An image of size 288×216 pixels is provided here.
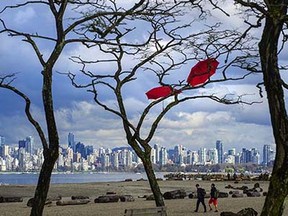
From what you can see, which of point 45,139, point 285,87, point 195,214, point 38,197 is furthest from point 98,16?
point 195,214

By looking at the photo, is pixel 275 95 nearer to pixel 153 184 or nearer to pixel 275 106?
pixel 275 106

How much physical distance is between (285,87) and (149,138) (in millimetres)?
6628

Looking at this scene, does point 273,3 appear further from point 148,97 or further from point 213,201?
point 213,201

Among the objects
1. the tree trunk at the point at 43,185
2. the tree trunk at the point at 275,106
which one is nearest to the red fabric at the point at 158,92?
the tree trunk at the point at 43,185

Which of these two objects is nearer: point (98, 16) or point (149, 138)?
point (98, 16)

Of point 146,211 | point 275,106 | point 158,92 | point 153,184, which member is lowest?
point 146,211

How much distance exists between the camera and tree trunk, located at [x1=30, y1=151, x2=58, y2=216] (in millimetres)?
11648

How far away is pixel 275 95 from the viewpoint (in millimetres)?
9641

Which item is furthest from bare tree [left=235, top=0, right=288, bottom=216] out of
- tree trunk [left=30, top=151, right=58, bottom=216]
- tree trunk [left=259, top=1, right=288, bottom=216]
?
tree trunk [left=30, top=151, right=58, bottom=216]

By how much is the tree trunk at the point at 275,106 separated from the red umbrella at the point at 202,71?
587 cm

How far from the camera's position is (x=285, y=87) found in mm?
9945

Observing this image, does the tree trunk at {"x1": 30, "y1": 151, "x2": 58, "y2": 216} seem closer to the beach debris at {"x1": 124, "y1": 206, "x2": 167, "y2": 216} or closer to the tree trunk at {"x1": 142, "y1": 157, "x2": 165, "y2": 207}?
the beach debris at {"x1": 124, "y1": 206, "x2": 167, "y2": 216}

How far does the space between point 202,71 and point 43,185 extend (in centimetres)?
627

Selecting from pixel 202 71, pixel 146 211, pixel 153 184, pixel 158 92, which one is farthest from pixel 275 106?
pixel 158 92
